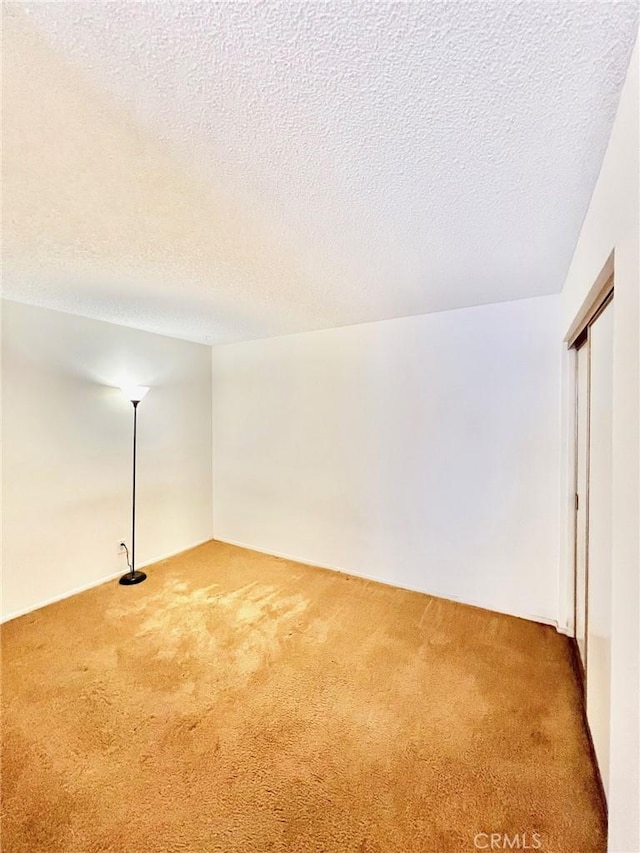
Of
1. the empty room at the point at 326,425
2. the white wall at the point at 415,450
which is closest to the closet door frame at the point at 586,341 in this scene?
the empty room at the point at 326,425

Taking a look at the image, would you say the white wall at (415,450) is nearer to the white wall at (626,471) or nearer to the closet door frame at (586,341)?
the closet door frame at (586,341)

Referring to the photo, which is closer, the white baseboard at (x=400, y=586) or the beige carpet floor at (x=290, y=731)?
the beige carpet floor at (x=290, y=731)

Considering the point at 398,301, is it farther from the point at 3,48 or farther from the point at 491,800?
the point at 491,800

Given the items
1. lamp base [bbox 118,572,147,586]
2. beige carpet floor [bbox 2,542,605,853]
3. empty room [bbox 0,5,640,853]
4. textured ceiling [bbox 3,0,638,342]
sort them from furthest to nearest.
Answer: lamp base [bbox 118,572,147,586] < beige carpet floor [bbox 2,542,605,853] < empty room [bbox 0,5,640,853] < textured ceiling [bbox 3,0,638,342]

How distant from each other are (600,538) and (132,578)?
3516 mm

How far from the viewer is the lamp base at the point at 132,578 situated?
3.17 m

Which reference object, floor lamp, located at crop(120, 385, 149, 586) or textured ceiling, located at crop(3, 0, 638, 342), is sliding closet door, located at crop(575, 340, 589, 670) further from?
floor lamp, located at crop(120, 385, 149, 586)

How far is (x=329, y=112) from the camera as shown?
3.29 feet

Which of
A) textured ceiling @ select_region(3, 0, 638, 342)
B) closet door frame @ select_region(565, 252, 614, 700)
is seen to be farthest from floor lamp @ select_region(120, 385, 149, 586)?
closet door frame @ select_region(565, 252, 614, 700)

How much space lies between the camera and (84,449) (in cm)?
308

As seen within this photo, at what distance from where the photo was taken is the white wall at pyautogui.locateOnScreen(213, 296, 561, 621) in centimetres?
258

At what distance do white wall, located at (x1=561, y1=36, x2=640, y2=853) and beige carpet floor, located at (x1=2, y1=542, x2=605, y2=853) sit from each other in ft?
1.97

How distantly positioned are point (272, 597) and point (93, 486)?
1892 mm

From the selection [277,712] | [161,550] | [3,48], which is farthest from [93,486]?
[3,48]
